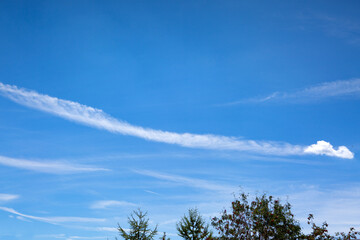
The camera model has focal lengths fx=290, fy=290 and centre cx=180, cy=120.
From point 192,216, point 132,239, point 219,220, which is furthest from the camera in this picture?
point 192,216

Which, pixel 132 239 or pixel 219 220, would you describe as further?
pixel 132 239

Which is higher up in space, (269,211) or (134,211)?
(134,211)

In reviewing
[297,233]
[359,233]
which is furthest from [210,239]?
[359,233]

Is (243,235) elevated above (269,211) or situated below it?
below

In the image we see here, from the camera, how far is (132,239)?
24500mm

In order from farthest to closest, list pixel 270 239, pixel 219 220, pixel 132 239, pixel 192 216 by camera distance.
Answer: pixel 192 216 → pixel 132 239 → pixel 219 220 → pixel 270 239

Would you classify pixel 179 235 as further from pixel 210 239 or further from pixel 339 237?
pixel 339 237

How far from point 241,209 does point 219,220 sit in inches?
74.5

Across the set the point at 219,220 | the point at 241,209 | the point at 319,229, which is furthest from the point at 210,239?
the point at 319,229

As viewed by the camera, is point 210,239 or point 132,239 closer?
point 210,239

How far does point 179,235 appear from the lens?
2561 cm

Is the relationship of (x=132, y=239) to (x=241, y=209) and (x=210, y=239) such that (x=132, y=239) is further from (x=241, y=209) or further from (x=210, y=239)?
(x=241, y=209)

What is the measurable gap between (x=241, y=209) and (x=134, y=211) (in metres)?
9.45

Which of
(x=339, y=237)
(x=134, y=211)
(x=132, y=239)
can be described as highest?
(x=134, y=211)
